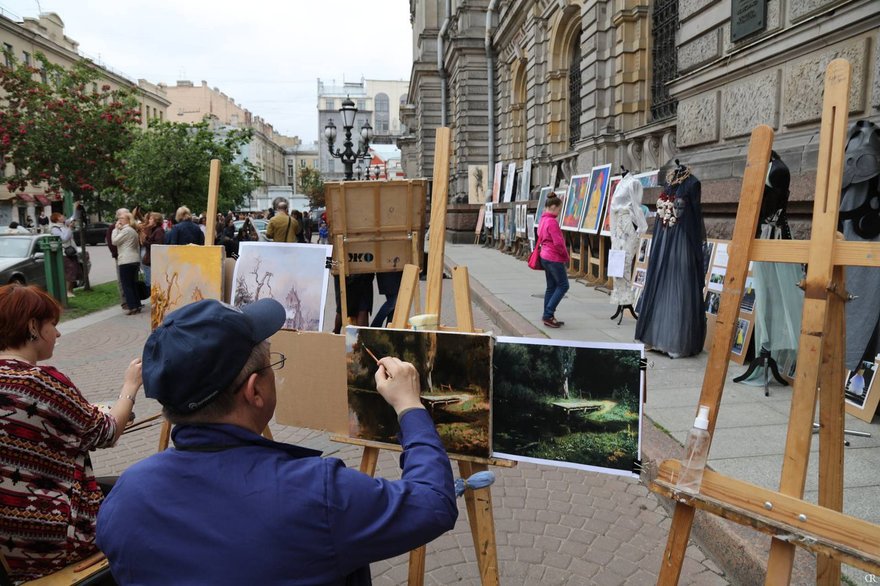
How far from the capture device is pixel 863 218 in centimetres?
501

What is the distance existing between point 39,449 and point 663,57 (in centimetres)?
1373

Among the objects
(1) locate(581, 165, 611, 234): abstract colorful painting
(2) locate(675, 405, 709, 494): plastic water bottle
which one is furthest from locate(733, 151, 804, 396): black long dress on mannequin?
(1) locate(581, 165, 611, 234): abstract colorful painting

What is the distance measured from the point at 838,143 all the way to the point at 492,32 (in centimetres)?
2743

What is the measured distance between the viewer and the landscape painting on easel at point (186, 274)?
415 centimetres

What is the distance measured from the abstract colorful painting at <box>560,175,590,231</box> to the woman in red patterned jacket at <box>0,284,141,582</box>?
11840 millimetres

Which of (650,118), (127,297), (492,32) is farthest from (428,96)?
(127,297)

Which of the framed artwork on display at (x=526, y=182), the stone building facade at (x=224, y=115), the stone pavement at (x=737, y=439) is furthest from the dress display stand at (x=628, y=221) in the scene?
the stone building facade at (x=224, y=115)

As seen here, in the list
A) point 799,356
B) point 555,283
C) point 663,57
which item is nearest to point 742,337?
point 555,283

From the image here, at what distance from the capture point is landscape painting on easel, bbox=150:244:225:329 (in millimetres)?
4148

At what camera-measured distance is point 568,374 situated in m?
2.24

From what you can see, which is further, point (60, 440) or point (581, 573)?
point (581, 573)

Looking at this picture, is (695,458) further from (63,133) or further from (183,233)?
(63,133)

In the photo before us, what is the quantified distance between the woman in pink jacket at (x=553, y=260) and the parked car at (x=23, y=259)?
9.14 metres

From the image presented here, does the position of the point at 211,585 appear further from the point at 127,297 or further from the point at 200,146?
the point at 200,146
